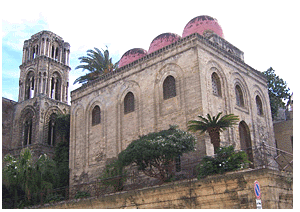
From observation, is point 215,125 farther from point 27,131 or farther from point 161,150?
point 27,131

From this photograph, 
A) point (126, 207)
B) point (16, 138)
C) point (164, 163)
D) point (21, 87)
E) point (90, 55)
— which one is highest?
point (90, 55)

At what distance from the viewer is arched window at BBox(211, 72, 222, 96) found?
63.2 ft

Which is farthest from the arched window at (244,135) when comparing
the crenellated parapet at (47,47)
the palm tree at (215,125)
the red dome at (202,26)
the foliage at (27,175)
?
the crenellated parapet at (47,47)

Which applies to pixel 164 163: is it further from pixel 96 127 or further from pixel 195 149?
pixel 96 127

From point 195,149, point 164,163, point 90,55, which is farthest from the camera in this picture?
point 90,55

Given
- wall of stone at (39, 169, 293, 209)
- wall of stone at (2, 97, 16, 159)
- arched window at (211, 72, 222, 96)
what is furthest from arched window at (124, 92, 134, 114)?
wall of stone at (2, 97, 16, 159)

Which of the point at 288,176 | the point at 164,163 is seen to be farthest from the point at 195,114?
the point at 288,176

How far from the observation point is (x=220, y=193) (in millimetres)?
11969

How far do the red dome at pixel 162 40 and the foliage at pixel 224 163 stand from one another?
370 inches

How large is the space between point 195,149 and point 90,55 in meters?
17.8

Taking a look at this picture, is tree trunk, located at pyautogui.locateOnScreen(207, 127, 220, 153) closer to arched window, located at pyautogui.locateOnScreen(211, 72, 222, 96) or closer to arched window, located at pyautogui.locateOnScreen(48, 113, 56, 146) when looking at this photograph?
arched window, located at pyautogui.locateOnScreen(211, 72, 222, 96)

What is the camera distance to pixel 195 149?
16.8 metres

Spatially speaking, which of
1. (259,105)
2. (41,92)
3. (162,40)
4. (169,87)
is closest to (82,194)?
(169,87)

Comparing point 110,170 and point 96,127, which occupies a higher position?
point 96,127
